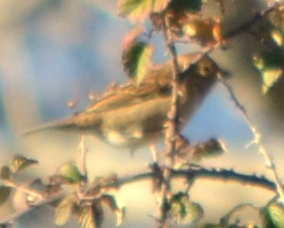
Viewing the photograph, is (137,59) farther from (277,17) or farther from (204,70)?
(277,17)

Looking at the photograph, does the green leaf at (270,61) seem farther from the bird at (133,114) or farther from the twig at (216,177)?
the bird at (133,114)

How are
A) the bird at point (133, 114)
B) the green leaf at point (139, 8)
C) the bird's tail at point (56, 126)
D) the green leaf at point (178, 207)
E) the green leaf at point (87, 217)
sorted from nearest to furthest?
the green leaf at point (139, 8)
the green leaf at point (178, 207)
the green leaf at point (87, 217)
the bird at point (133, 114)
the bird's tail at point (56, 126)

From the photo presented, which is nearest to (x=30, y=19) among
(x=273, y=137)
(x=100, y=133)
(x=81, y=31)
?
(x=81, y=31)

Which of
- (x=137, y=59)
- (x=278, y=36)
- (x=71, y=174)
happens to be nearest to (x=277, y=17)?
(x=278, y=36)

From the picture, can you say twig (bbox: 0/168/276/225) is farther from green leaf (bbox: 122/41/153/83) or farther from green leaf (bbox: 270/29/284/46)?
green leaf (bbox: 270/29/284/46)

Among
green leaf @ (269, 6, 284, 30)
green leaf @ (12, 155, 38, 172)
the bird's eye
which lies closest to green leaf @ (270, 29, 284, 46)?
green leaf @ (269, 6, 284, 30)

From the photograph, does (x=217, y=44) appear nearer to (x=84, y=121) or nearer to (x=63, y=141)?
(x=84, y=121)

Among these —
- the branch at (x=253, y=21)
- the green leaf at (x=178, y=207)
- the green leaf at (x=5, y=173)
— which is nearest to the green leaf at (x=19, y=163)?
A: the green leaf at (x=5, y=173)
